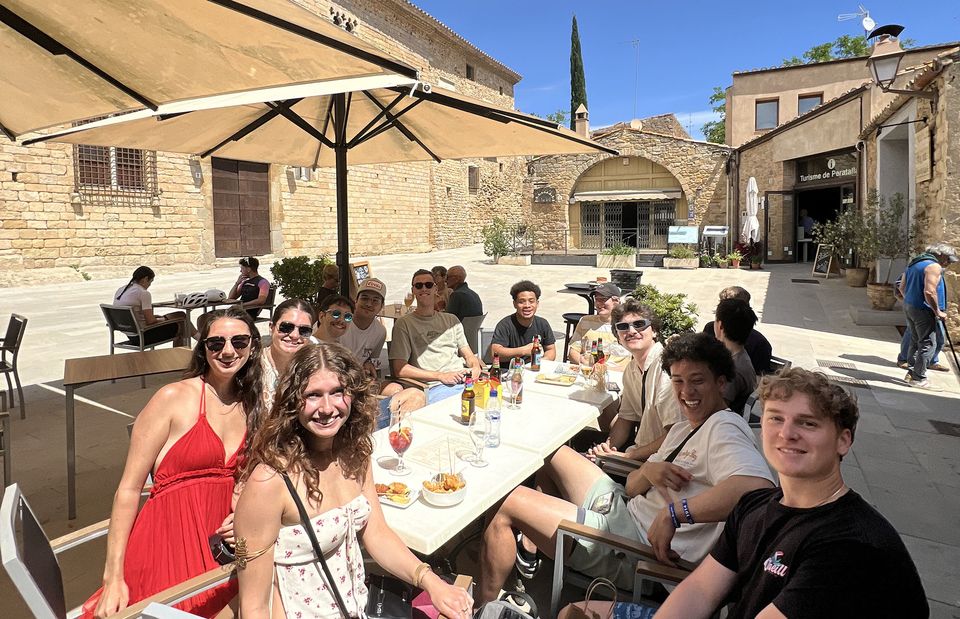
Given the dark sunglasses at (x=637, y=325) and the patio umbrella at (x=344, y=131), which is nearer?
the dark sunglasses at (x=637, y=325)

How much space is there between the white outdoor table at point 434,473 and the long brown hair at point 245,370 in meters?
0.49

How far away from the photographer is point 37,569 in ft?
4.28

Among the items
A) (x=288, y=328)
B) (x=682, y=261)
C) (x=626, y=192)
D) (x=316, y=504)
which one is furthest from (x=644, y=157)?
(x=316, y=504)

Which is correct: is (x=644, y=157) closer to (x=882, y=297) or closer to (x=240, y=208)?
(x=240, y=208)

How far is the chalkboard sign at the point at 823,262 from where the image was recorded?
14.1 metres

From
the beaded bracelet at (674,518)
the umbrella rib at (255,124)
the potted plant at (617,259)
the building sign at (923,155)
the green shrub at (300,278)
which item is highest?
the building sign at (923,155)

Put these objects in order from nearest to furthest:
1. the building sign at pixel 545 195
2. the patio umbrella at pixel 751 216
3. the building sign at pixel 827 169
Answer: the building sign at pixel 827 169 < the patio umbrella at pixel 751 216 < the building sign at pixel 545 195

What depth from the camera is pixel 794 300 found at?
34.9ft

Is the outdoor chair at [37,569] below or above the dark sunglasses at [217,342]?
below

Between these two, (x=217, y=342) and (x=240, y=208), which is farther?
(x=240, y=208)

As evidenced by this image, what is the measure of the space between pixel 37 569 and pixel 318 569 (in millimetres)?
633

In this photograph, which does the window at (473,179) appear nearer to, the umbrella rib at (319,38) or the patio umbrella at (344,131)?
the patio umbrella at (344,131)

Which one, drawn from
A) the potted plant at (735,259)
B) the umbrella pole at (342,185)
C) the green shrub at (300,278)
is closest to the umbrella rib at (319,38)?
the umbrella pole at (342,185)

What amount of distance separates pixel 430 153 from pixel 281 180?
46.6ft
